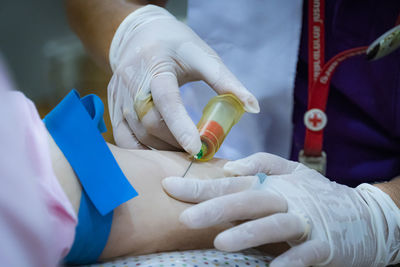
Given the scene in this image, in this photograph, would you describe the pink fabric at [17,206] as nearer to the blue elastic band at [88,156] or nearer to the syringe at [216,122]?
the blue elastic band at [88,156]

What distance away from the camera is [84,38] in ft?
4.53

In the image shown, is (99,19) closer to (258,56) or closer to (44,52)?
(258,56)

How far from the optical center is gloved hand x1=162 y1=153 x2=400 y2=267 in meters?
0.62

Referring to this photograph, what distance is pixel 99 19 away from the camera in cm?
126

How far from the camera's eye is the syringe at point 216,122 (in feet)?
2.72

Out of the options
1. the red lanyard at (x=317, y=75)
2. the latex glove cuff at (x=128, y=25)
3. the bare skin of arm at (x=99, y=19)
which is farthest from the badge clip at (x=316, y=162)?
the bare skin of arm at (x=99, y=19)

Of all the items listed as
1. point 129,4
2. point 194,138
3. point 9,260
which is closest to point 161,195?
point 194,138

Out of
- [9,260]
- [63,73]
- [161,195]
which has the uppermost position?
[9,260]

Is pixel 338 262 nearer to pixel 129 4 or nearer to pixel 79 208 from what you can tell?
pixel 79 208

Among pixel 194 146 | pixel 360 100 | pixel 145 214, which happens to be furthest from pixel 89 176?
pixel 360 100

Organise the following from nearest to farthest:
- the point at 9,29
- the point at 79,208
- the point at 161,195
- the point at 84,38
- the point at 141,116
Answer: the point at 79,208 < the point at 161,195 < the point at 141,116 < the point at 84,38 < the point at 9,29

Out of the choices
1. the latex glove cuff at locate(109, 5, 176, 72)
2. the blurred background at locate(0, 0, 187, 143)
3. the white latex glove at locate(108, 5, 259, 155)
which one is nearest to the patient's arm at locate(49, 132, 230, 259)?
the white latex glove at locate(108, 5, 259, 155)

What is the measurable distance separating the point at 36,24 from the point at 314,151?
1864 mm

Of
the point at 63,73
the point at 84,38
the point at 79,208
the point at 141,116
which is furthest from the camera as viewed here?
the point at 63,73
